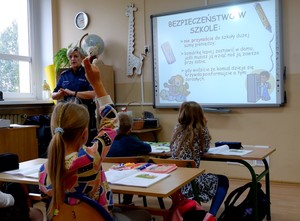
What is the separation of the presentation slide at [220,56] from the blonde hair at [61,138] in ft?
10.6

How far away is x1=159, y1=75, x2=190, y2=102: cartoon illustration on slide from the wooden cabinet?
187 cm

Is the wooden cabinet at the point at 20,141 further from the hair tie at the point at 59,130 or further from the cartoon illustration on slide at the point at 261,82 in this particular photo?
the cartoon illustration on slide at the point at 261,82

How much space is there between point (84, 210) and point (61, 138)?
303 millimetres

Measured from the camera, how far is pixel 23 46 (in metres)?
5.71

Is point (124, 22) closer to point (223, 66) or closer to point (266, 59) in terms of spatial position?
point (223, 66)

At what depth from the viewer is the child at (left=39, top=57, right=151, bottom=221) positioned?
138cm

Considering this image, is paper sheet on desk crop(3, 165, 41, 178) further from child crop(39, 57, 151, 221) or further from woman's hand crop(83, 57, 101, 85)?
woman's hand crop(83, 57, 101, 85)

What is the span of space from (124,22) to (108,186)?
13.2 feet

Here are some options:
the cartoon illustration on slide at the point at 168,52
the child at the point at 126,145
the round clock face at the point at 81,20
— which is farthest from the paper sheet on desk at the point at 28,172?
the round clock face at the point at 81,20

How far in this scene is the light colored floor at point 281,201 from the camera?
10.1 ft

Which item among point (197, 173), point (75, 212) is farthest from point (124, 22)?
point (75, 212)

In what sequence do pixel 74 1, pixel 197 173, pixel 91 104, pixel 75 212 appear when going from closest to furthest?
pixel 75 212 → pixel 197 173 → pixel 91 104 → pixel 74 1

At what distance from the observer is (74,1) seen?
18.7 feet

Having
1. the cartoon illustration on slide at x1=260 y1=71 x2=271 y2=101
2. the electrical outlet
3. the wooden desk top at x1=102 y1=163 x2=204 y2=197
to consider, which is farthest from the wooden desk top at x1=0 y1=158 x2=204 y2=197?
the electrical outlet
